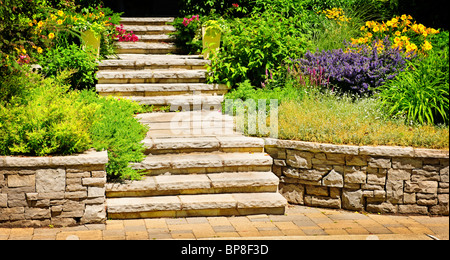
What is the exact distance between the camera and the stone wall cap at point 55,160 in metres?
4.62

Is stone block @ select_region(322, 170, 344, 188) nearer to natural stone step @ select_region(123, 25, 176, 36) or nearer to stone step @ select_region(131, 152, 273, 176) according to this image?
stone step @ select_region(131, 152, 273, 176)

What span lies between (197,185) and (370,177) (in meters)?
1.88

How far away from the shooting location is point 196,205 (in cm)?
510

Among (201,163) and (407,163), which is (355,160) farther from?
(201,163)

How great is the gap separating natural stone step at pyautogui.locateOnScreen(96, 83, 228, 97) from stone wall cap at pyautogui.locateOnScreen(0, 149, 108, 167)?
116 inches

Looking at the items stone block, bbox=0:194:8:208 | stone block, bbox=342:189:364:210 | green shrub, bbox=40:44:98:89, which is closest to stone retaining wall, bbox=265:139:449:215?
stone block, bbox=342:189:364:210

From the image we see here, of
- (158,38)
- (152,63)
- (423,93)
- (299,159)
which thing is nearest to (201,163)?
(299,159)

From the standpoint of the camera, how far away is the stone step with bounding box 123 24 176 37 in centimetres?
972

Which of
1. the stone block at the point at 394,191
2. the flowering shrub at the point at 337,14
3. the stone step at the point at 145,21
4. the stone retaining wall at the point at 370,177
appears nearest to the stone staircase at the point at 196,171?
the stone retaining wall at the point at 370,177

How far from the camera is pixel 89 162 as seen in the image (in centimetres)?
473

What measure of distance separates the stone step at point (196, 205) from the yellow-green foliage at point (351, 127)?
875 mm

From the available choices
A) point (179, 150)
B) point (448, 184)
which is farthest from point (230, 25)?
point (448, 184)

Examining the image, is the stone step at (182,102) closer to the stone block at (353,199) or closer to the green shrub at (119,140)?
the green shrub at (119,140)
